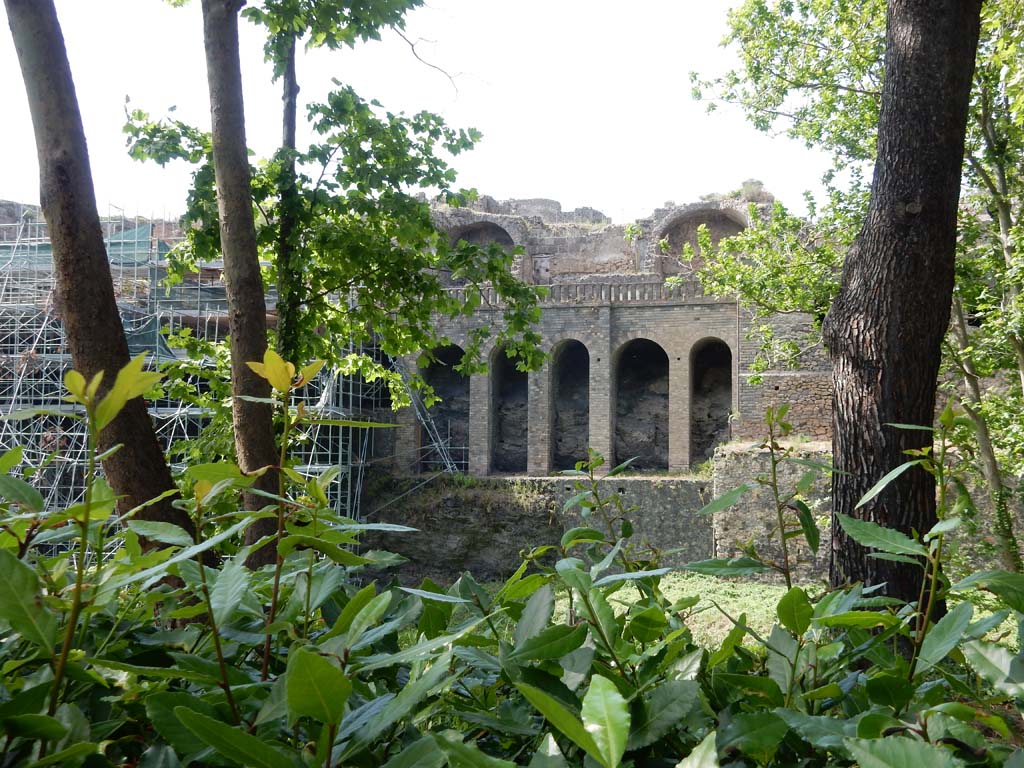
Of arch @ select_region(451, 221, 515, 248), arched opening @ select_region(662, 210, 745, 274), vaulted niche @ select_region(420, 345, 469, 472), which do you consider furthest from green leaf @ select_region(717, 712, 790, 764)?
arch @ select_region(451, 221, 515, 248)

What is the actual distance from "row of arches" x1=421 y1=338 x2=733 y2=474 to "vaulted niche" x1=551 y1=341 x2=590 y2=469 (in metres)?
0.02

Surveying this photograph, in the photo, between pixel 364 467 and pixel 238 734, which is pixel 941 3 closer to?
pixel 238 734

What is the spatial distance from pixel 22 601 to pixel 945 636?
775 mm

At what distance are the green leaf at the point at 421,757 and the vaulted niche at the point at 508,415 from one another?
Result: 20813 mm

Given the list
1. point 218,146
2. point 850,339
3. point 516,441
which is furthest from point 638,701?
point 516,441

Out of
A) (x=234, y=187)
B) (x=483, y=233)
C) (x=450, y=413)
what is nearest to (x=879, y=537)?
(x=234, y=187)

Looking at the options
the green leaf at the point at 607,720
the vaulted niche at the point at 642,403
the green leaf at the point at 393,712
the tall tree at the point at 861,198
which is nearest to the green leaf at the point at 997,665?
the green leaf at the point at 607,720

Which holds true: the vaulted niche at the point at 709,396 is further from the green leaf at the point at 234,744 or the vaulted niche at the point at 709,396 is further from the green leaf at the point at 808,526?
the green leaf at the point at 234,744

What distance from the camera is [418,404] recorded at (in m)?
21.0

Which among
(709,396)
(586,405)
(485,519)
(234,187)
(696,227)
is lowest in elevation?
(485,519)

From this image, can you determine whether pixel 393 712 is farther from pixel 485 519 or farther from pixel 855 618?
pixel 485 519

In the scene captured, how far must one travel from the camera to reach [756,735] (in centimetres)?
68

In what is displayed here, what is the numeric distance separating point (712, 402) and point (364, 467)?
8.38 meters

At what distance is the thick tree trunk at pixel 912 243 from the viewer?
3.63 m
